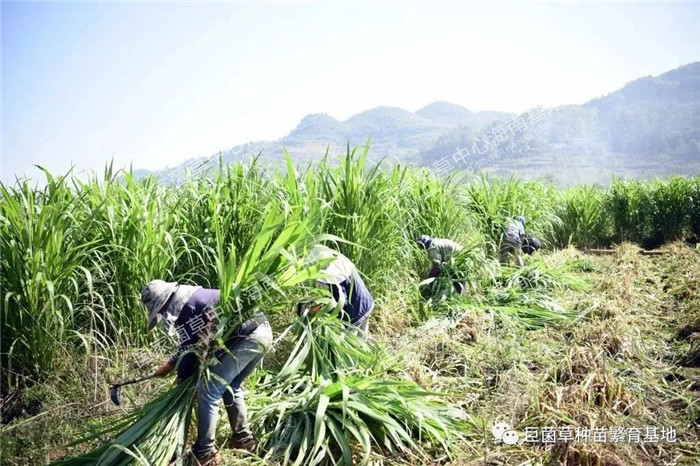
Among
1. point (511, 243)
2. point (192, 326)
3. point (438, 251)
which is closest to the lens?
point (192, 326)

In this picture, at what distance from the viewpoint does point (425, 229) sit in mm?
5953

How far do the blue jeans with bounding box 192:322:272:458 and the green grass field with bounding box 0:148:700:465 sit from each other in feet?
0.30

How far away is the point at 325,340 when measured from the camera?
121 inches

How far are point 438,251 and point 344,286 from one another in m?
2.14

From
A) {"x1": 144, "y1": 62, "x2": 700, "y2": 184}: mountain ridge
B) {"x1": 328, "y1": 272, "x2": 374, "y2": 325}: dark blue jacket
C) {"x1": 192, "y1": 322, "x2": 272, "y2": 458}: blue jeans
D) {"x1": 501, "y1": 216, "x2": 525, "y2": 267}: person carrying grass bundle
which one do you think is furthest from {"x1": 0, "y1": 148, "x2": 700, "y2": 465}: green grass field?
{"x1": 144, "y1": 62, "x2": 700, "y2": 184}: mountain ridge

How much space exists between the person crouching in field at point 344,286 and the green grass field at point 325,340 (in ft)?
0.40

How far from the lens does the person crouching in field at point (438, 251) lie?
5.40m

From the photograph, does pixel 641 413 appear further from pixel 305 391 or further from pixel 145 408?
pixel 145 408

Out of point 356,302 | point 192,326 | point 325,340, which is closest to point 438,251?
point 356,302

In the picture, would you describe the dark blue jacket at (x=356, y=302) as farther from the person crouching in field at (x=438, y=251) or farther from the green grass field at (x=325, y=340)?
the person crouching in field at (x=438, y=251)

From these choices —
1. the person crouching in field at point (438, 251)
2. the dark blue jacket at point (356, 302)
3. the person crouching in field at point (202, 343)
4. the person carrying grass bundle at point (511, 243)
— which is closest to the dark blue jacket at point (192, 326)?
the person crouching in field at point (202, 343)

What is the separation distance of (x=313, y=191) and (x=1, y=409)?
104 inches

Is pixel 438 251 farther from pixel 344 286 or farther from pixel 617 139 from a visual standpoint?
pixel 617 139

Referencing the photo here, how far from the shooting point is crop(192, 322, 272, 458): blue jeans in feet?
8.24
